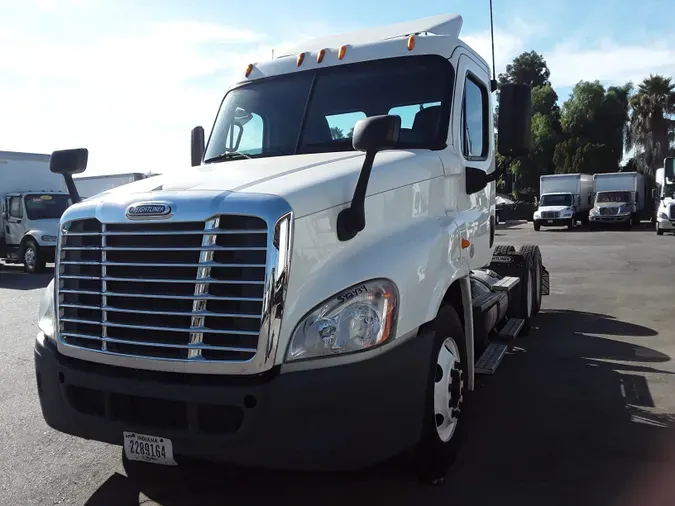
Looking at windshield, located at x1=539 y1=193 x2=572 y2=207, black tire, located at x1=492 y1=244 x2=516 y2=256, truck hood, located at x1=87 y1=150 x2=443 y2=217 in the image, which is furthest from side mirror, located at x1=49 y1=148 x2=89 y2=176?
windshield, located at x1=539 y1=193 x2=572 y2=207

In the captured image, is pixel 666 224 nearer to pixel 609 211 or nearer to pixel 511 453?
pixel 609 211

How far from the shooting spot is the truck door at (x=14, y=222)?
1803 cm

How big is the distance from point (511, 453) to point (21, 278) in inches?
609

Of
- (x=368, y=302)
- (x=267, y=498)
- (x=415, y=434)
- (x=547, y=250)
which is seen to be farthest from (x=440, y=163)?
(x=547, y=250)

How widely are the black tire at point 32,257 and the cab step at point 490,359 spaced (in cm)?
1491

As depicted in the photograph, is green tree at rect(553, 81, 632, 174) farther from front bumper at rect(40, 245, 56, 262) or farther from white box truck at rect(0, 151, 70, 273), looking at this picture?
front bumper at rect(40, 245, 56, 262)

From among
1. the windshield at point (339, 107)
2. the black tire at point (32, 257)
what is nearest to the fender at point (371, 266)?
the windshield at point (339, 107)

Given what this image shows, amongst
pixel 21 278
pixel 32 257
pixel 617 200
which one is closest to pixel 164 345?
pixel 21 278

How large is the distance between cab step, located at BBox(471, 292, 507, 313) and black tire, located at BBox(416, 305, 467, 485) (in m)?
1.13

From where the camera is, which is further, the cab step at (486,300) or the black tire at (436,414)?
the cab step at (486,300)

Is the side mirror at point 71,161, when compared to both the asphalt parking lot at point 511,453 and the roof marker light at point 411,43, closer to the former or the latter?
the asphalt parking lot at point 511,453

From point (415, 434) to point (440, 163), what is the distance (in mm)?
1789

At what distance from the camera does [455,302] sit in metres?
4.03

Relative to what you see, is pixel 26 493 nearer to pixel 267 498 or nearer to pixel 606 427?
pixel 267 498
